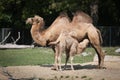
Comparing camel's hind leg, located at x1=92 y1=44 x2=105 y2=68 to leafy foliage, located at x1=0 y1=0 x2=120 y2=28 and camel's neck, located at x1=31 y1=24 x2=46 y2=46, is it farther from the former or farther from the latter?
leafy foliage, located at x1=0 y1=0 x2=120 y2=28

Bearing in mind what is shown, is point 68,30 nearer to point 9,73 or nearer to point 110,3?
point 9,73

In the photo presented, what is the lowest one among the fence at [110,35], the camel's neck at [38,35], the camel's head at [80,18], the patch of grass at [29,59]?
the fence at [110,35]

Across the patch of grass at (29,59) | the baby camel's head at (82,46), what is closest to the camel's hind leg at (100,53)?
the baby camel's head at (82,46)

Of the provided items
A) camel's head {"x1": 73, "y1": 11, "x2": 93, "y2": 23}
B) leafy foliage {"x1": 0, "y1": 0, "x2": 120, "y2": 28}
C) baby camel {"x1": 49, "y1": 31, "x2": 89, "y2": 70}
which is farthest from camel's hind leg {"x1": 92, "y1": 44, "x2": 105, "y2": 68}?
leafy foliage {"x1": 0, "y1": 0, "x2": 120, "y2": 28}

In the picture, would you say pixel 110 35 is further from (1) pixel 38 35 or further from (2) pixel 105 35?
(1) pixel 38 35

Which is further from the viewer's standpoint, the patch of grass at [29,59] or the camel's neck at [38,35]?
the patch of grass at [29,59]

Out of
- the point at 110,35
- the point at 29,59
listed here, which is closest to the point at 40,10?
the point at 110,35

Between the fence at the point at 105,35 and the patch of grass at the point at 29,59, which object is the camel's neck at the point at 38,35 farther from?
the fence at the point at 105,35

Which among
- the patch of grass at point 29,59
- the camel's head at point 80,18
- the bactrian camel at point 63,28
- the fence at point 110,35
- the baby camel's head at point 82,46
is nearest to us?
the baby camel's head at point 82,46

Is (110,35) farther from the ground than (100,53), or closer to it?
closer to it

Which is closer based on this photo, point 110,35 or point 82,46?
point 82,46

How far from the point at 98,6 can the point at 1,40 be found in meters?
9.37

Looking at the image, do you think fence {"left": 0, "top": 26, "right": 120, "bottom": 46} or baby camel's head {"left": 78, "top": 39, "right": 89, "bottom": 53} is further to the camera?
fence {"left": 0, "top": 26, "right": 120, "bottom": 46}

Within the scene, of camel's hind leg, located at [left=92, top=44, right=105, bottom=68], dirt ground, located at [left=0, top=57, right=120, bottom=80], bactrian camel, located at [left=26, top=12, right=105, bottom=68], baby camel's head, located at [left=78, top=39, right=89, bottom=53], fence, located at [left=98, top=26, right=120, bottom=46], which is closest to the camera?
dirt ground, located at [left=0, top=57, right=120, bottom=80]
